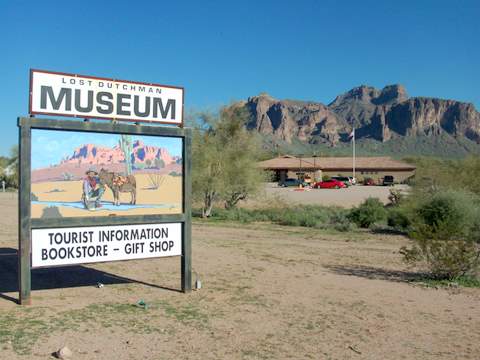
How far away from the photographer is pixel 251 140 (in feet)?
101

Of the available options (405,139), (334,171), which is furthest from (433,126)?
(334,171)

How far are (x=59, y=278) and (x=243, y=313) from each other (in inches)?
167

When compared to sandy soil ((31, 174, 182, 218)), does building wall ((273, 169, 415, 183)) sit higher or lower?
higher

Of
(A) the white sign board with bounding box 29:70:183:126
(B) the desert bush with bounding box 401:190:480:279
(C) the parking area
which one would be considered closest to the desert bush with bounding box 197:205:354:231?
(B) the desert bush with bounding box 401:190:480:279

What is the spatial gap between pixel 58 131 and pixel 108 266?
171 inches

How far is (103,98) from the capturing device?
28.7 ft

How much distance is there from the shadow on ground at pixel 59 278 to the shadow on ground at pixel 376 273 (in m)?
3.72

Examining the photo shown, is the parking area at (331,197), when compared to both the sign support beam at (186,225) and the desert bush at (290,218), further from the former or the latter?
→ the sign support beam at (186,225)

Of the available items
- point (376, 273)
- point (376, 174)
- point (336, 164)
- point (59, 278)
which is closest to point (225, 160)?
point (376, 273)

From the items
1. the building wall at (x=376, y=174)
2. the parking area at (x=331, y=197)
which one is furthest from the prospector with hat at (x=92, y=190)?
the building wall at (x=376, y=174)

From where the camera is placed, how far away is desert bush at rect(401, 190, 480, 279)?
10.4m

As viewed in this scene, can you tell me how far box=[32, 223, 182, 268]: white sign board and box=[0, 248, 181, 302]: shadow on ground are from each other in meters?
0.93

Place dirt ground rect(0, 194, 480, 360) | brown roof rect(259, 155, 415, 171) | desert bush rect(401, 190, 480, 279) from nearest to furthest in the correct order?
1. dirt ground rect(0, 194, 480, 360)
2. desert bush rect(401, 190, 480, 279)
3. brown roof rect(259, 155, 415, 171)

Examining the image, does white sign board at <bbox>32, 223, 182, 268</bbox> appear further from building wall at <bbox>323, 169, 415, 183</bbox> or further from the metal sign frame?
building wall at <bbox>323, 169, 415, 183</bbox>
